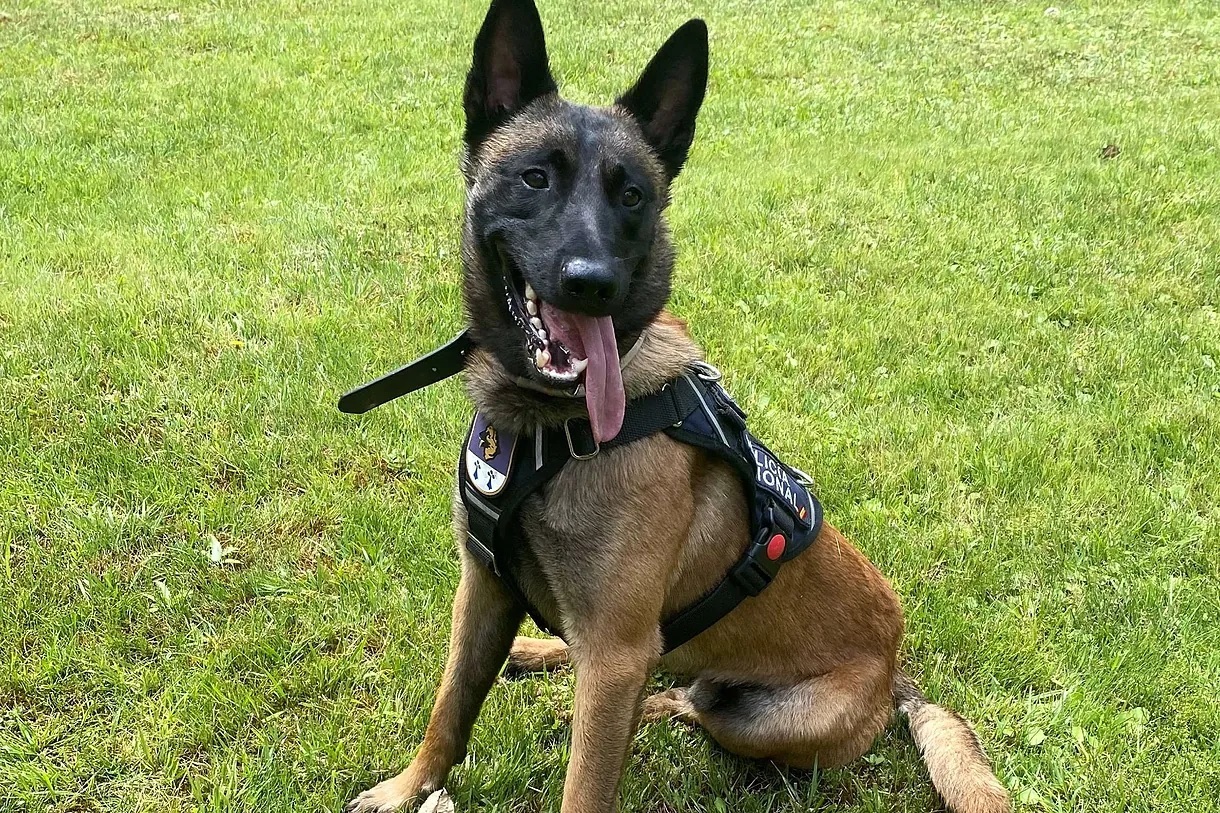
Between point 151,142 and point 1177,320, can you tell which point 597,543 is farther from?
point 151,142

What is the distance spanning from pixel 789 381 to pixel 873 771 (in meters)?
2.20

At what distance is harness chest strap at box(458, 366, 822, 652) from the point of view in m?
2.17

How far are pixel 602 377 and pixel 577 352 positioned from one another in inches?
4.4

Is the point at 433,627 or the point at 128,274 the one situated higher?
the point at 128,274

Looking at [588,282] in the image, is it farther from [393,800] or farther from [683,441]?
[393,800]

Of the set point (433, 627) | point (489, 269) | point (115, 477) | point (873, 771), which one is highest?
point (489, 269)

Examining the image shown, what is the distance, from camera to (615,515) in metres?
2.15

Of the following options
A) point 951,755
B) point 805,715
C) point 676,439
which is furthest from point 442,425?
point 951,755

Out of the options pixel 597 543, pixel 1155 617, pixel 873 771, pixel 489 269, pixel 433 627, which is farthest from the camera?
pixel 1155 617

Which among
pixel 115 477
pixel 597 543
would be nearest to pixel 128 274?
pixel 115 477

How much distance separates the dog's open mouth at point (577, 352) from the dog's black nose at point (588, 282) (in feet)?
0.32

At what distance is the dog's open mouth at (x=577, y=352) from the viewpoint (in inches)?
81.4

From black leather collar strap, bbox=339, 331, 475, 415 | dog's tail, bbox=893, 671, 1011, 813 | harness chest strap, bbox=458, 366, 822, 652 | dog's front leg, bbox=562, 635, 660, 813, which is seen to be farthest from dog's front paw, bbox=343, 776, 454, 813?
dog's tail, bbox=893, 671, 1011, 813

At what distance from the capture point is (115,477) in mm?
3518
